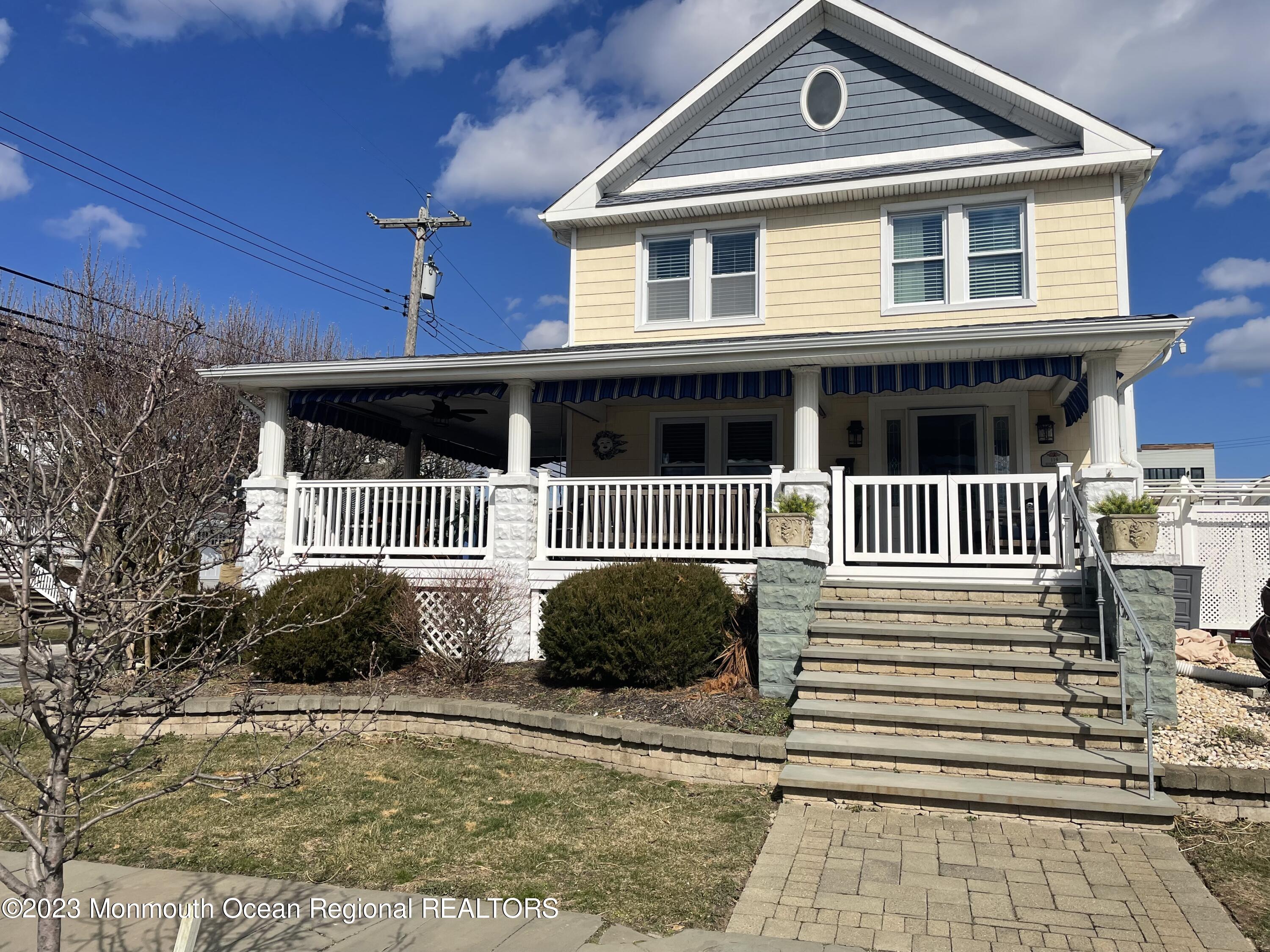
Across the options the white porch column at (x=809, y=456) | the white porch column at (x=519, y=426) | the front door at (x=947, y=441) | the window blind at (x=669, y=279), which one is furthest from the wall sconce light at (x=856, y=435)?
the white porch column at (x=519, y=426)

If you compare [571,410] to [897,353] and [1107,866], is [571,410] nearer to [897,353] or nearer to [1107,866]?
[897,353]

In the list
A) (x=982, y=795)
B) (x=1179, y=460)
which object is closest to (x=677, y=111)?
(x=982, y=795)

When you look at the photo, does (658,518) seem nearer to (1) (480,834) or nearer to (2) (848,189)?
(1) (480,834)

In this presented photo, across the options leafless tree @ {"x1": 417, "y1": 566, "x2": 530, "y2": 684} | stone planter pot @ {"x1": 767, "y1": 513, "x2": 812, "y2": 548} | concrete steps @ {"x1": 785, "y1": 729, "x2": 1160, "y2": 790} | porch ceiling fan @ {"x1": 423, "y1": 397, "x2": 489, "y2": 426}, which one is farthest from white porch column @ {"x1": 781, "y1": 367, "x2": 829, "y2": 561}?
porch ceiling fan @ {"x1": 423, "y1": 397, "x2": 489, "y2": 426}

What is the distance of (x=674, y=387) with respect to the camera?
9922 mm

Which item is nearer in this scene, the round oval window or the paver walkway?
the paver walkway

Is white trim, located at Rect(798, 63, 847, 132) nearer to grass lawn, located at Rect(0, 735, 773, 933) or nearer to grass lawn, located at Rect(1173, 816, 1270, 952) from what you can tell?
grass lawn, located at Rect(0, 735, 773, 933)

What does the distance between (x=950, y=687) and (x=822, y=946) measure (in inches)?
127

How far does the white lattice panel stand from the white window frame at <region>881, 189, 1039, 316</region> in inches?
201

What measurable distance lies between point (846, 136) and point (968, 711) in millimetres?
8340

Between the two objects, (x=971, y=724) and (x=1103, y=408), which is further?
(x=1103, y=408)

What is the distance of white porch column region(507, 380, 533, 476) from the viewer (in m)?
10.1

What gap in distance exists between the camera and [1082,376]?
8.91 metres

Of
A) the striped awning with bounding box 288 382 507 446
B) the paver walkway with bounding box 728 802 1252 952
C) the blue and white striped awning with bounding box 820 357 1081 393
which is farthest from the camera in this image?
the striped awning with bounding box 288 382 507 446
